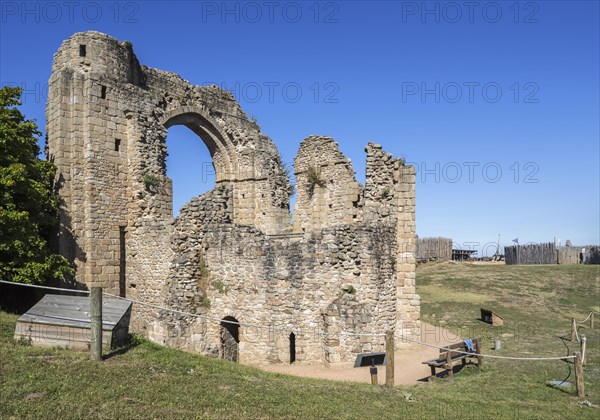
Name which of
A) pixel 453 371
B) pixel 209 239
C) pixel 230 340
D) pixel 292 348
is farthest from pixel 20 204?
pixel 453 371

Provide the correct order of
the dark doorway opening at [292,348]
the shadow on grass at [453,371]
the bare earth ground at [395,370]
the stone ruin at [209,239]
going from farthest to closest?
the dark doorway opening at [292,348] → the stone ruin at [209,239] → the bare earth ground at [395,370] → the shadow on grass at [453,371]

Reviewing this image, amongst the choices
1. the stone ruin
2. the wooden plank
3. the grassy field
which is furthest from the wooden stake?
the wooden plank

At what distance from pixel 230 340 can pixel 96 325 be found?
752 centimetres

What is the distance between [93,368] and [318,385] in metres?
4.29

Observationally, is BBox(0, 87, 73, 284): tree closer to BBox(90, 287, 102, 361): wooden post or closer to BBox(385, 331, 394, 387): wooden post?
BBox(90, 287, 102, 361): wooden post

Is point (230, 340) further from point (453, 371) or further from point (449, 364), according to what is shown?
point (449, 364)

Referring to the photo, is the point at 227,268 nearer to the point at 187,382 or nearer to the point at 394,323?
the point at 394,323

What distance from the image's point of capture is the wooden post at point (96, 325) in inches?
350

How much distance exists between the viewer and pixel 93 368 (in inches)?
333

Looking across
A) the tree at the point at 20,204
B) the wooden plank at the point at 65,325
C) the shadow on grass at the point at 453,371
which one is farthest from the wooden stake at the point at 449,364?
the tree at the point at 20,204

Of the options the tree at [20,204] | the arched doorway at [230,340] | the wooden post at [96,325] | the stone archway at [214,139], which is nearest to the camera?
the wooden post at [96,325]

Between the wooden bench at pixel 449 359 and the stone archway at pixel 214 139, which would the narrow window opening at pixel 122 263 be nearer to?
the stone archway at pixel 214 139

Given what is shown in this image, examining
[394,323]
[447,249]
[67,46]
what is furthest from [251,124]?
[447,249]

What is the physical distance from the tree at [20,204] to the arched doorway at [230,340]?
5204 mm
